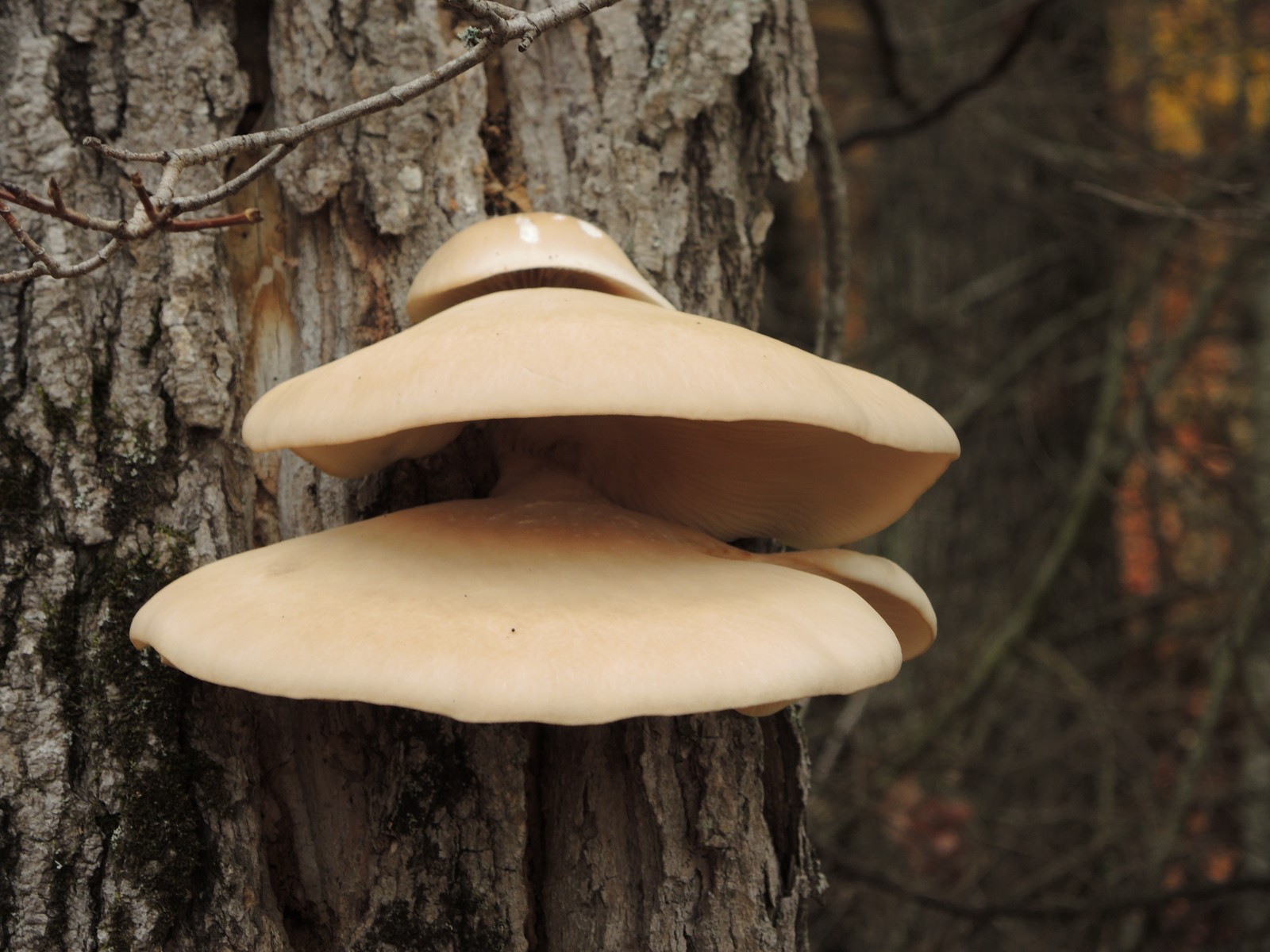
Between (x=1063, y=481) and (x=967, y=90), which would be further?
(x=1063, y=481)

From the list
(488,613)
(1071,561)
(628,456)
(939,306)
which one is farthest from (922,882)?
(488,613)

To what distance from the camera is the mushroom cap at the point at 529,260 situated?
162 cm

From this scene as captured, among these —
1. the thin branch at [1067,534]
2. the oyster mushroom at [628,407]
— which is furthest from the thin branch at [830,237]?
the thin branch at [1067,534]

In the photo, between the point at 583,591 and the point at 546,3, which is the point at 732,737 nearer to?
the point at 583,591

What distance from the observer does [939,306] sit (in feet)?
19.5

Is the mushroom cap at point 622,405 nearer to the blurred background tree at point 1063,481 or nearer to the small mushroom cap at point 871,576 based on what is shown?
the small mushroom cap at point 871,576

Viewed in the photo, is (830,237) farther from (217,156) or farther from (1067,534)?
(1067,534)

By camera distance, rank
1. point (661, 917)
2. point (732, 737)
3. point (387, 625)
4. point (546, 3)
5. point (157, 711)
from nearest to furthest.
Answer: point (387, 625)
point (157, 711)
point (661, 917)
point (732, 737)
point (546, 3)

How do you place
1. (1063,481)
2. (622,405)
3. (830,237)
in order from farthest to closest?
1. (1063,481)
2. (830,237)
3. (622,405)

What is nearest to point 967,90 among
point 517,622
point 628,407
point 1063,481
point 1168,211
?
point 1168,211

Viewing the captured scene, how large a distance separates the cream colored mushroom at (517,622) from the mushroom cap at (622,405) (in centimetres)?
19

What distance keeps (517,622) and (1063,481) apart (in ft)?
19.8

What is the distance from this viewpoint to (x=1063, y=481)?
647 centimetres

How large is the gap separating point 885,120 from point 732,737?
4816 mm
